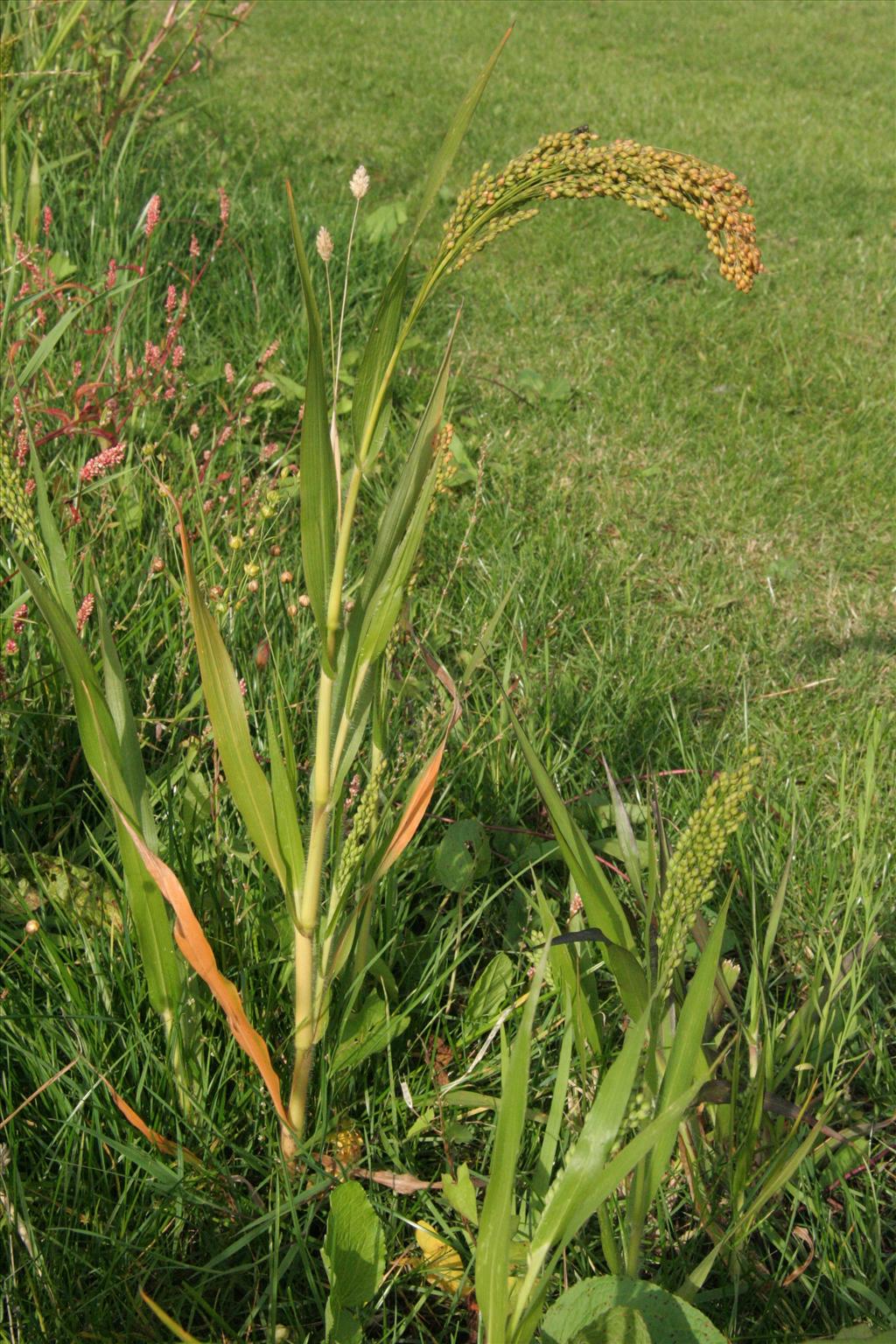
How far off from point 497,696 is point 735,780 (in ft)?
3.51

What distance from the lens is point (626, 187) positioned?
3.17ft

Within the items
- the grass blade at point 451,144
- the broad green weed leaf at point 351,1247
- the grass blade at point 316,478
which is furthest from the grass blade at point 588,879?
the grass blade at point 451,144

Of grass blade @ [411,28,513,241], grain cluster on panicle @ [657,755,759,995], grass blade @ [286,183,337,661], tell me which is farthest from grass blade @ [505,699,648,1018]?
grass blade @ [411,28,513,241]

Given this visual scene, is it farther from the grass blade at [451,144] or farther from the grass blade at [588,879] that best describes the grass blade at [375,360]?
the grass blade at [588,879]

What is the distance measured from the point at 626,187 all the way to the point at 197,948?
816 mm

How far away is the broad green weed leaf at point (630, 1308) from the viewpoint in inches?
41.9

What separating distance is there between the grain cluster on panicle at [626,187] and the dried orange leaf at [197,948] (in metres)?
0.65

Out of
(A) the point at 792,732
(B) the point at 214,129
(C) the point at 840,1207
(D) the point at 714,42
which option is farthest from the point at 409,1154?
(D) the point at 714,42

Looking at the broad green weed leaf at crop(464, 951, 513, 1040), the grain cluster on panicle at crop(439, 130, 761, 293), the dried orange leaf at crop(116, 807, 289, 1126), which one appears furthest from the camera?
the broad green weed leaf at crop(464, 951, 513, 1040)

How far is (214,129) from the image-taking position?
566cm

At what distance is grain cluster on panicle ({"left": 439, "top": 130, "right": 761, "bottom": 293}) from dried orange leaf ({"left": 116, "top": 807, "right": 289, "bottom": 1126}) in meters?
0.65

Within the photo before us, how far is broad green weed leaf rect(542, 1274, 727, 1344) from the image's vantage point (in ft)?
3.49

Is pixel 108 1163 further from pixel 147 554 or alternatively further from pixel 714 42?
pixel 714 42

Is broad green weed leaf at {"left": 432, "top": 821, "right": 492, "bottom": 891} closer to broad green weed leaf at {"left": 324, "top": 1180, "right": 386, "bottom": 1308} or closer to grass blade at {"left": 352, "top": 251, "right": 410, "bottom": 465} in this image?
broad green weed leaf at {"left": 324, "top": 1180, "right": 386, "bottom": 1308}
